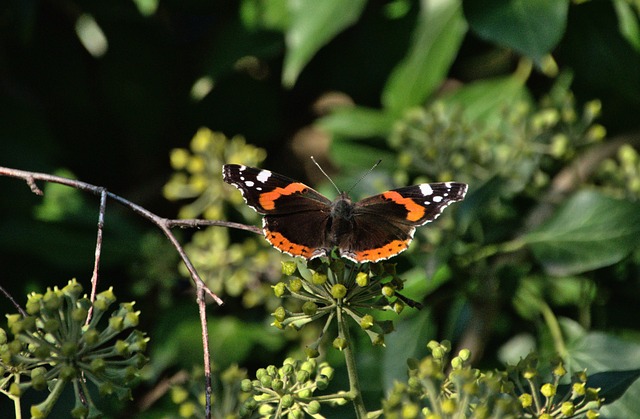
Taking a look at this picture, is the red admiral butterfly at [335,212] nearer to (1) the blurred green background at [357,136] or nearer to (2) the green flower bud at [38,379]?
(1) the blurred green background at [357,136]

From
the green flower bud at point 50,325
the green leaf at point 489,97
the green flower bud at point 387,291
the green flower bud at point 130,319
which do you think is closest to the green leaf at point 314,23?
the green leaf at point 489,97

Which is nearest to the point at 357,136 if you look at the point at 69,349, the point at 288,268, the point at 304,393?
the point at 288,268

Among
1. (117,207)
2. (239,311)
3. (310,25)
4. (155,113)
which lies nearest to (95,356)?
(310,25)

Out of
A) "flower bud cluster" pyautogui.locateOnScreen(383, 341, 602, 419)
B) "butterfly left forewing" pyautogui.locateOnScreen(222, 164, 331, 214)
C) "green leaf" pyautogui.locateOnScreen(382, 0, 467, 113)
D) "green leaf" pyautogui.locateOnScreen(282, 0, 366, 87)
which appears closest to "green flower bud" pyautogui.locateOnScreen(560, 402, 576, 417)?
"flower bud cluster" pyautogui.locateOnScreen(383, 341, 602, 419)

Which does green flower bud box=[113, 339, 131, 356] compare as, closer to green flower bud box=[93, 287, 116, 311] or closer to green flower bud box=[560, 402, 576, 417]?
green flower bud box=[93, 287, 116, 311]

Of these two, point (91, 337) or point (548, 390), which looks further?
point (548, 390)

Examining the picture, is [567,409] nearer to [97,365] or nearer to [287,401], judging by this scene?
[287,401]
